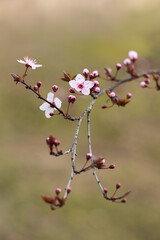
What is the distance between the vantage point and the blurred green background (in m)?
6.23

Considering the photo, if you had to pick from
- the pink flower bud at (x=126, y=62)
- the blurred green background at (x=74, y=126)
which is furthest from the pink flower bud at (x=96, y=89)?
Result: the blurred green background at (x=74, y=126)

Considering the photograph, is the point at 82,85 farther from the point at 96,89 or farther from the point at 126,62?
the point at 126,62

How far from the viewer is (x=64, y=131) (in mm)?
9008

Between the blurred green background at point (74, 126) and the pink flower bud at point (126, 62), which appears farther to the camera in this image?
the blurred green background at point (74, 126)

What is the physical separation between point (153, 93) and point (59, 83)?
2.84 metres

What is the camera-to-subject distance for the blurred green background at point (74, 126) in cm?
623

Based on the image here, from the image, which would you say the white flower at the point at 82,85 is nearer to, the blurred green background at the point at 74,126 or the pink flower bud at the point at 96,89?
the pink flower bud at the point at 96,89

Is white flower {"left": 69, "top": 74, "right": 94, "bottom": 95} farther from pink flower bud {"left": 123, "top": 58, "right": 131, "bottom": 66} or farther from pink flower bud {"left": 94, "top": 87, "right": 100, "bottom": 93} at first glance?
pink flower bud {"left": 123, "top": 58, "right": 131, "bottom": 66}

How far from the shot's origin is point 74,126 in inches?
369

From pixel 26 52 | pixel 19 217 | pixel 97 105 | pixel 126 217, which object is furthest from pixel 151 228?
pixel 26 52

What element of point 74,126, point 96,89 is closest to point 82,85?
Result: point 96,89

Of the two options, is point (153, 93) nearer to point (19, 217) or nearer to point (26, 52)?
point (26, 52)

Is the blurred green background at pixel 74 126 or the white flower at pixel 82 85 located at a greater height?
the white flower at pixel 82 85

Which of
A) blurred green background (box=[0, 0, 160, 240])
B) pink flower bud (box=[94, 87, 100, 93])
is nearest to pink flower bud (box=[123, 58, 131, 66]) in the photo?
pink flower bud (box=[94, 87, 100, 93])
